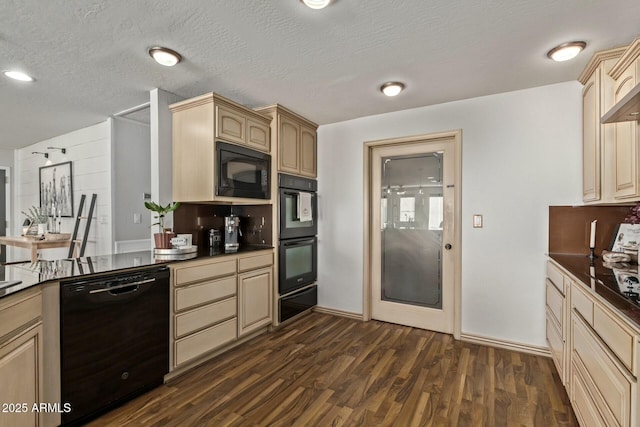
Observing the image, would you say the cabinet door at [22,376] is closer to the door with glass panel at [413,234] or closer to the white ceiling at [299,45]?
the white ceiling at [299,45]

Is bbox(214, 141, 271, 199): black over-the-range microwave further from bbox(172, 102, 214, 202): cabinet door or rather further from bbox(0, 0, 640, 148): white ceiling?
bbox(0, 0, 640, 148): white ceiling

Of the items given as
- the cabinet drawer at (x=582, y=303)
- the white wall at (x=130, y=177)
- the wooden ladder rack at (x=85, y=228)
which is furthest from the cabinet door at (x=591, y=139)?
the wooden ladder rack at (x=85, y=228)

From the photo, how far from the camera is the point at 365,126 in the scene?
358 cm

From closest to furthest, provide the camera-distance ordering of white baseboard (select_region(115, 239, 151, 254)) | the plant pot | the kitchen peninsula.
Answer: the kitchen peninsula < the plant pot < white baseboard (select_region(115, 239, 151, 254))

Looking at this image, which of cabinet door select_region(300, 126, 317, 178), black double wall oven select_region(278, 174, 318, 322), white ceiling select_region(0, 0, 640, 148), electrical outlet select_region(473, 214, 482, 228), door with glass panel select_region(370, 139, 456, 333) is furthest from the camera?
cabinet door select_region(300, 126, 317, 178)

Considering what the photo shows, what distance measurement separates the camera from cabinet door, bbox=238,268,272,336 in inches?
111

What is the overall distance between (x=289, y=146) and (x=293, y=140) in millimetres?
106

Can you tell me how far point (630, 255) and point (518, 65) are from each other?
1.55 m

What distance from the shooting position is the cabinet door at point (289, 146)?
3.26 meters

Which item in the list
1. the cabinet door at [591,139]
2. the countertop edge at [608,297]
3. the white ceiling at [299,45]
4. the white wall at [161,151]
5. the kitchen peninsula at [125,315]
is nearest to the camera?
the countertop edge at [608,297]

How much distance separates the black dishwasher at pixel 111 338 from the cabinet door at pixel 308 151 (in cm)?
193

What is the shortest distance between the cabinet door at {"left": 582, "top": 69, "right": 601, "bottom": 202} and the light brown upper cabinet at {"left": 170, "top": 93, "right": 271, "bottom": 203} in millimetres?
2727

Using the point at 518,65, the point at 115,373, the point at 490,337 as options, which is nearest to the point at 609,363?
the point at 490,337

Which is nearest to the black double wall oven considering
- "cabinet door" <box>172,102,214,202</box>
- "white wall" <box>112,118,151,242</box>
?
"cabinet door" <box>172,102,214,202</box>
